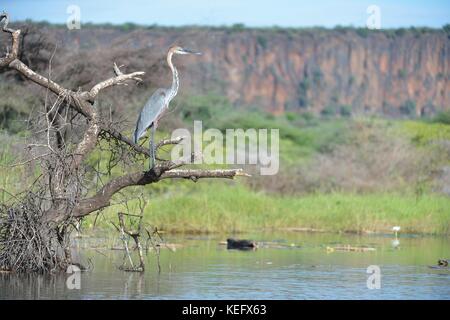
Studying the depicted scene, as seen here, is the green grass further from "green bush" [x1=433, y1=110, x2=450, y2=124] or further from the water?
"green bush" [x1=433, y1=110, x2=450, y2=124]

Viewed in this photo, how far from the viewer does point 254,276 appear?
47.0ft

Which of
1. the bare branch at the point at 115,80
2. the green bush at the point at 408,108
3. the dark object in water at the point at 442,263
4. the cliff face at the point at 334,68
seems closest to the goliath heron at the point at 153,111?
the bare branch at the point at 115,80

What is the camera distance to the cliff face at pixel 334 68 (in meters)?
78.4

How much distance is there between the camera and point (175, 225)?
2134 centimetres

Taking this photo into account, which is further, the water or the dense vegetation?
the dense vegetation

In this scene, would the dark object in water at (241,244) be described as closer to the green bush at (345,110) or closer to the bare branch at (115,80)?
the bare branch at (115,80)

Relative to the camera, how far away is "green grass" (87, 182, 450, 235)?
70.4ft

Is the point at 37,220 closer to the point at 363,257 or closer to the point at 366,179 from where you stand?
the point at 363,257

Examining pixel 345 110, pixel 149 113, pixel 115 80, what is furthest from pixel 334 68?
pixel 115 80

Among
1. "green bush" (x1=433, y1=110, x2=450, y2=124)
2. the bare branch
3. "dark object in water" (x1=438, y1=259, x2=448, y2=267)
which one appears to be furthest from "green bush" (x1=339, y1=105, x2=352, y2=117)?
the bare branch

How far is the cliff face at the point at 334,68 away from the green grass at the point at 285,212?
51.7 metres

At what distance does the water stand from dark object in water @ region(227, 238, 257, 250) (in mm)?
197

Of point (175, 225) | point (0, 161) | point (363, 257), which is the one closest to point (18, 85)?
point (175, 225)

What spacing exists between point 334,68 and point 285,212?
59.9m
